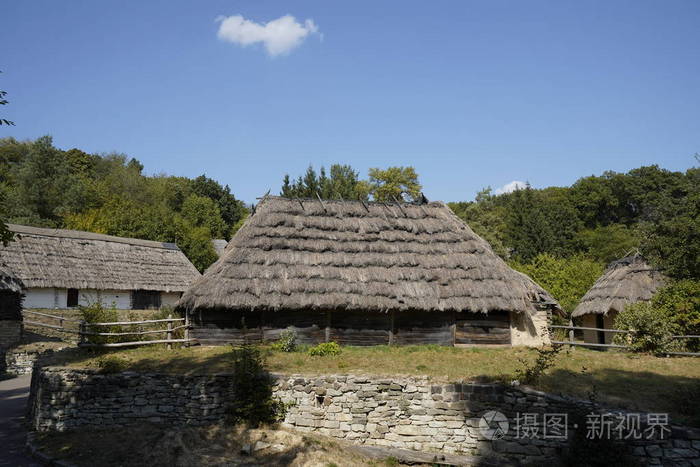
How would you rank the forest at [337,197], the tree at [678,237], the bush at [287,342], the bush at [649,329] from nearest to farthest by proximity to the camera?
the bush at [649,329], the bush at [287,342], the tree at [678,237], the forest at [337,197]

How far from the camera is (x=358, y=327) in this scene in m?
18.9

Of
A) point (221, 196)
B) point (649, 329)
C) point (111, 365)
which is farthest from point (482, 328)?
point (221, 196)

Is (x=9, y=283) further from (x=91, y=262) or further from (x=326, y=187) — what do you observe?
(x=326, y=187)

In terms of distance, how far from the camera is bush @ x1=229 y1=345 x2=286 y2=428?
12.8m

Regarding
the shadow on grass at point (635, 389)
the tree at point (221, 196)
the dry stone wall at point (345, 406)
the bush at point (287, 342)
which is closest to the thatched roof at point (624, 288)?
the shadow on grass at point (635, 389)

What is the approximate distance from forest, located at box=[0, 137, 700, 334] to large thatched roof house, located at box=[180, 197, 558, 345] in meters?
5.85

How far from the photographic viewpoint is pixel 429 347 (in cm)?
1872

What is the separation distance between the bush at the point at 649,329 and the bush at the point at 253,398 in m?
13.1

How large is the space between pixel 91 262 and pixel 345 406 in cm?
2243

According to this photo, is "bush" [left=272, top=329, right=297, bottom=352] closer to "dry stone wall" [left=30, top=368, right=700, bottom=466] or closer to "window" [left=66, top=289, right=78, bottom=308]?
"dry stone wall" [left=30, top=368, right=700, bottom=466]

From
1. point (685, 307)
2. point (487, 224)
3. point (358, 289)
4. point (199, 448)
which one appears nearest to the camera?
point (199, 448)

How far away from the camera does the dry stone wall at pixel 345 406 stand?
39.4ft

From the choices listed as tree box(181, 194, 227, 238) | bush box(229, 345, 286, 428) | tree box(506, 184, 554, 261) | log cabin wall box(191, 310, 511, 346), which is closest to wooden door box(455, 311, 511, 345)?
log cabin wall box(191, 310, 511, 346)

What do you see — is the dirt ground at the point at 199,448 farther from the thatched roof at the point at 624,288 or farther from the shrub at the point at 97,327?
the thatched roof at the point at 624,288
